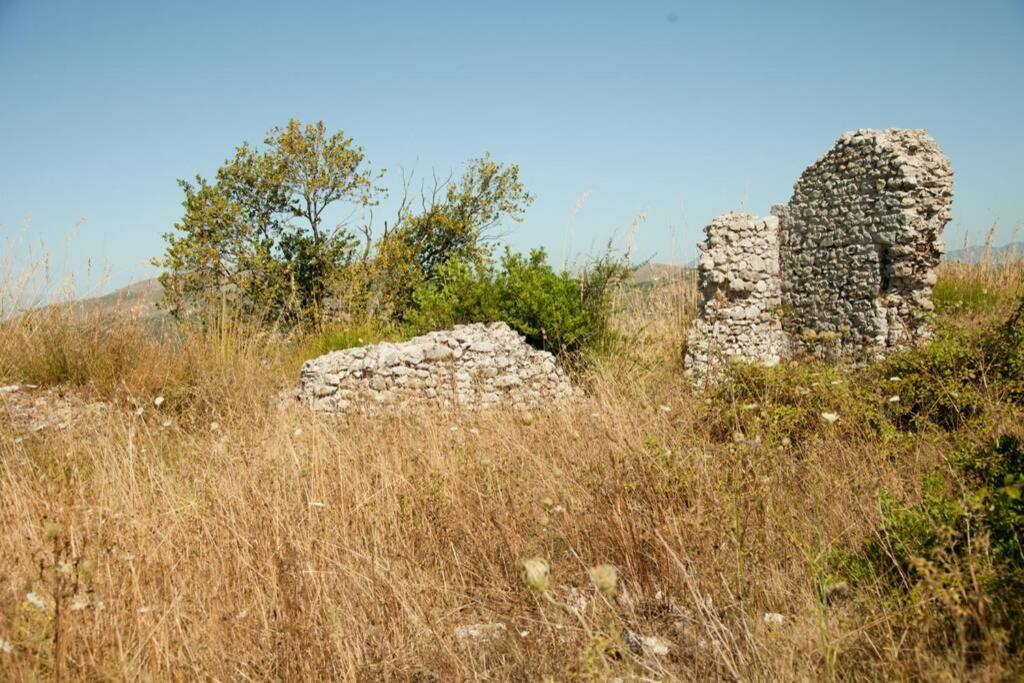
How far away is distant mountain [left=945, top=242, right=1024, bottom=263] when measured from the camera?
11365 millimetres

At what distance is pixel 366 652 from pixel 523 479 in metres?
1.65

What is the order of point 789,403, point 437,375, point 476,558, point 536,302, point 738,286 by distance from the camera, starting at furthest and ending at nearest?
point 738,286
point 536,302
point 437,375
point 789,403
point 476,558

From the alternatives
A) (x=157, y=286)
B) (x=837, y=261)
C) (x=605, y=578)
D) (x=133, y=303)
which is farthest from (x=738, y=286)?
(x=157, y=286)

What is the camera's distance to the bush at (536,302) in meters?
7.88

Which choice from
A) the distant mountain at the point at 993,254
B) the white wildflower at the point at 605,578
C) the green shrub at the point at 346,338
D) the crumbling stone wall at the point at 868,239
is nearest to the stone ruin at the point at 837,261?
the crumbling stone wall at the point at 868,239

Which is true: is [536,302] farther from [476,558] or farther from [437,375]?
[476,558]

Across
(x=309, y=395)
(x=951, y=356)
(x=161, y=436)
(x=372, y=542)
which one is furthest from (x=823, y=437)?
(x=161, y=436)

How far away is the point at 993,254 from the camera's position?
→ 11430mm

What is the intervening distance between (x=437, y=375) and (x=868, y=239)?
582cm

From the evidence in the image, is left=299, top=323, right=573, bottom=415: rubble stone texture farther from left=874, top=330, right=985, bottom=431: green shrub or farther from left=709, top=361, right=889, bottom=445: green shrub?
left=874, top=330, right=985, bottom=431: green shrub

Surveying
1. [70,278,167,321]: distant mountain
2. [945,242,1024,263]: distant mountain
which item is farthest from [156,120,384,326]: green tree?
[945,242,1024,263]: distant mountain

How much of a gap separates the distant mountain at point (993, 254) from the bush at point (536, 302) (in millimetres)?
7553

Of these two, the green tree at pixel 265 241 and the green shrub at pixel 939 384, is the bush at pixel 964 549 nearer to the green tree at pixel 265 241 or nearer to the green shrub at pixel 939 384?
the green shrub at pixel 939 384

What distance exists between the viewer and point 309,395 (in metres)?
6.81
